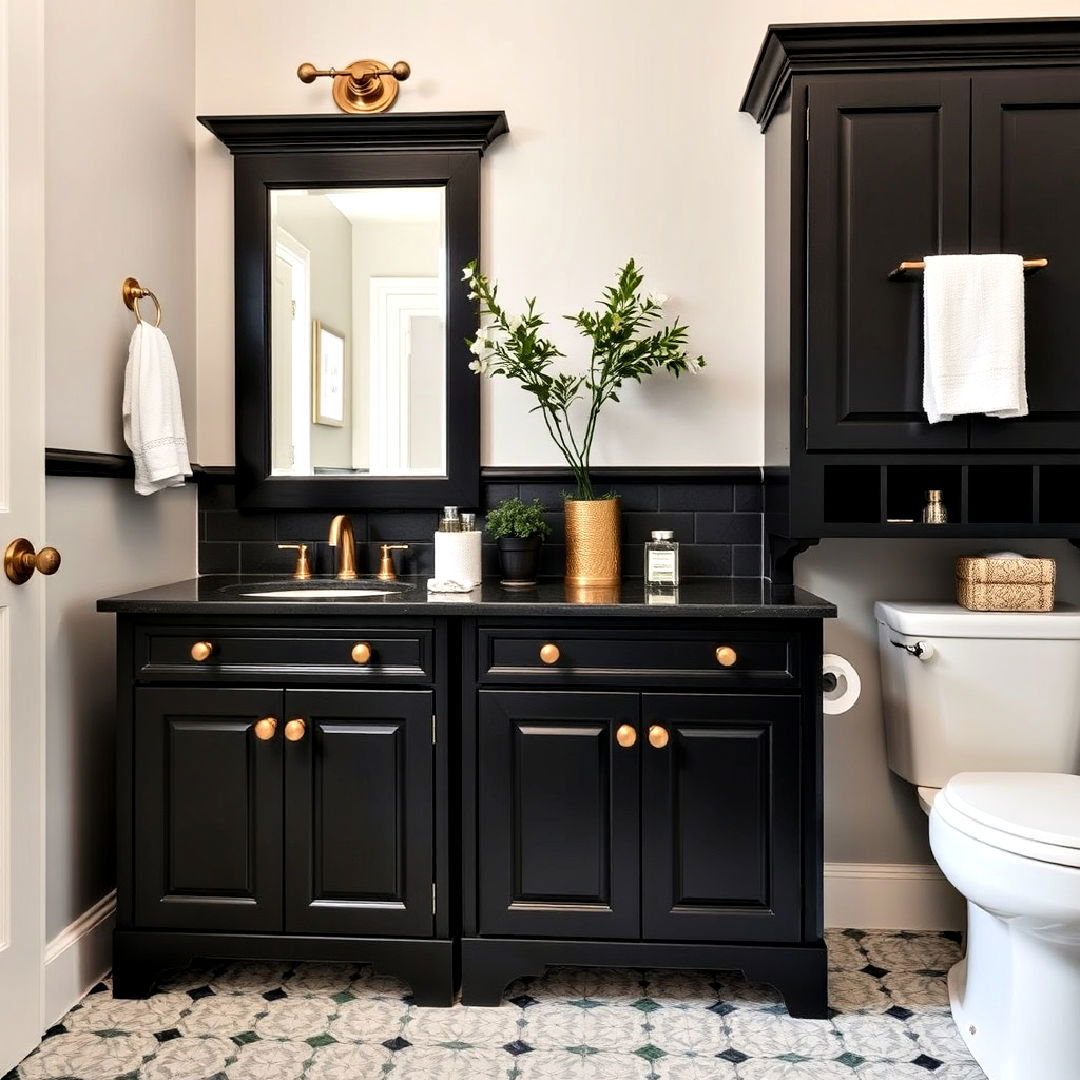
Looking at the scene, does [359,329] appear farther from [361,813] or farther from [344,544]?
[361,813]

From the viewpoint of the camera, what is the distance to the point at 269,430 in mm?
2477

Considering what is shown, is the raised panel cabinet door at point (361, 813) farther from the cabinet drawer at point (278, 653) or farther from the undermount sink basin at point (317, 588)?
the undermount sink basin at point (317, 588)

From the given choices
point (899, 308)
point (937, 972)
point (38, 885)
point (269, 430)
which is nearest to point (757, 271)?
point (899, 308)

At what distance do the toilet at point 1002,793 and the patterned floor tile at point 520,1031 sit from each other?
0.14 meters

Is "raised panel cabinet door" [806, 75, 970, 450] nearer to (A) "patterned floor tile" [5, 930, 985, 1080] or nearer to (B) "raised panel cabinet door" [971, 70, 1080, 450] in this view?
(B) "raised panel cabinet door" [971, 70, 1080, 450]

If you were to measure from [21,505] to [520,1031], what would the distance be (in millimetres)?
1383

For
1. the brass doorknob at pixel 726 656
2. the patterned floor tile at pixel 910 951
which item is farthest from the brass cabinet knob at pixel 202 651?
the patterned floor tile at pixel 910 951

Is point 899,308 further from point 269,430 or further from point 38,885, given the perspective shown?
point 38,885

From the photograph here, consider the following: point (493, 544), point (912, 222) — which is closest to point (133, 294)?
point (493, 544)

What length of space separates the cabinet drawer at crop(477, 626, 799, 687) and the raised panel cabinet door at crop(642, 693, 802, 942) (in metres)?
0.05

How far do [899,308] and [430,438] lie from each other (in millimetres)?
1182

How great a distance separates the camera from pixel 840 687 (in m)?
2.05

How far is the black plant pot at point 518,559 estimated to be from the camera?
2268 mm

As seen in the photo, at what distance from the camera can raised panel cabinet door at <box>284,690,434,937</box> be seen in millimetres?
1932
